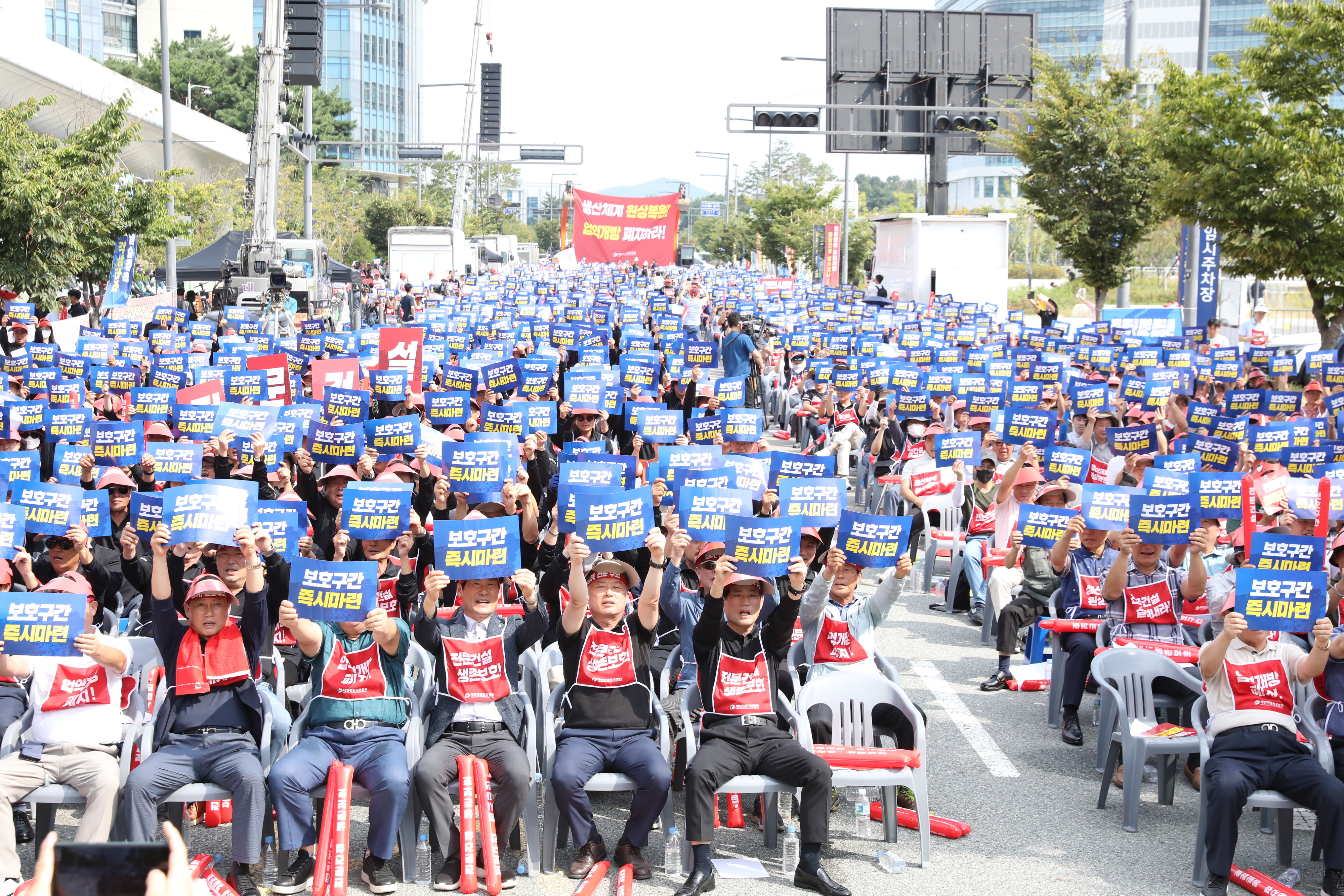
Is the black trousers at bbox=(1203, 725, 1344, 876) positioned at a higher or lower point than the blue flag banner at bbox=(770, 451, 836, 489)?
lower

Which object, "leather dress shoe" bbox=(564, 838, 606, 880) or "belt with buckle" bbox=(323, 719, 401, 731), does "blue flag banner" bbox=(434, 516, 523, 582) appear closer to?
"belt with buckle" bbox=(323, 719, 401, 731)

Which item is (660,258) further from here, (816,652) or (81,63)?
(816,652)

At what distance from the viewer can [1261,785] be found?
21.3 ft

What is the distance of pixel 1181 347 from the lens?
19.7 metres

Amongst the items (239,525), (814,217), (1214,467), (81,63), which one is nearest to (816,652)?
(239,525)

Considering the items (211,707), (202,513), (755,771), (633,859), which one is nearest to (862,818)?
(755,771)

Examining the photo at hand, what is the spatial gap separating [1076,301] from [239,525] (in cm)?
5340

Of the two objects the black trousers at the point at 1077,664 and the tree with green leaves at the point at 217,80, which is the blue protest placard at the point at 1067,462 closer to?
the black trousers at the point at 1077,664

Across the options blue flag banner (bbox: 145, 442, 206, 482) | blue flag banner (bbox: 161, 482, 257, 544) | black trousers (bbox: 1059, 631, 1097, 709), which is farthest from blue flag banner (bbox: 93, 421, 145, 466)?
black trousers (bbox: 1059, 631, 1097, 709)

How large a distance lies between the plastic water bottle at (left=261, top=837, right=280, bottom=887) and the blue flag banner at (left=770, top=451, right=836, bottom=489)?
4.76 metres

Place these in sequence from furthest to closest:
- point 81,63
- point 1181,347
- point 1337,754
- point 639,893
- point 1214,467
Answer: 1. point 81,63
2. point 1181,347
3. point 1214,467
4. point 1337,754
5. point 639,893

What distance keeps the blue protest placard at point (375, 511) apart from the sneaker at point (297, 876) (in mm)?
1875

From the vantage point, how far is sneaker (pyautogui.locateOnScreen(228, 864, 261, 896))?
6113 millimetres

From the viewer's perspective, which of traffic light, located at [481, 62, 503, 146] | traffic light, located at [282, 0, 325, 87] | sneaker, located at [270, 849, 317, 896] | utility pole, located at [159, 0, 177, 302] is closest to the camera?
sneaker, located at [270, 849, 317, 896]
